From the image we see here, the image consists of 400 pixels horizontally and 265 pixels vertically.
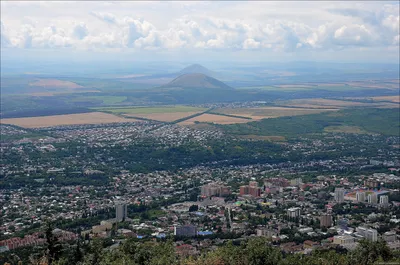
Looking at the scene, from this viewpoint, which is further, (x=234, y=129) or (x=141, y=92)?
(x=141, y=92)

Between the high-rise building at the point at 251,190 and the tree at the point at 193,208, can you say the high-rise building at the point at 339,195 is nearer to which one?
the high-rise building at the point at 251,190

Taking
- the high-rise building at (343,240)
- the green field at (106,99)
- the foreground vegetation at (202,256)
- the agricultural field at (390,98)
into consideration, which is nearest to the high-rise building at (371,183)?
the high-rise building at (343,240)

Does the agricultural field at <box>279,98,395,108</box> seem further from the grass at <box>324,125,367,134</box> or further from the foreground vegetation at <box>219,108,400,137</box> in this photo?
the grass at <box>324,125,367,134</box>

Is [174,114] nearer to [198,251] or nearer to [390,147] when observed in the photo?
[390,147]

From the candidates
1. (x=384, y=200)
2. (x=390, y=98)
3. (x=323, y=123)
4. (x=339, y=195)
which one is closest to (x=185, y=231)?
(x=339, y=195)

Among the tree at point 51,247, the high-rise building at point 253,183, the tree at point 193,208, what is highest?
the tree at point 51,247

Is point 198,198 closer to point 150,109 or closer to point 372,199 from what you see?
point 372,199

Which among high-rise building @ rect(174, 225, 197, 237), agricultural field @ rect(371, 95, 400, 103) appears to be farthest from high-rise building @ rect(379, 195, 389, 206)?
agricultural field @ rect(371, 95, 400, 103)

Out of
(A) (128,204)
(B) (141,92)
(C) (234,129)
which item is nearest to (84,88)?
(B) (141,92)
